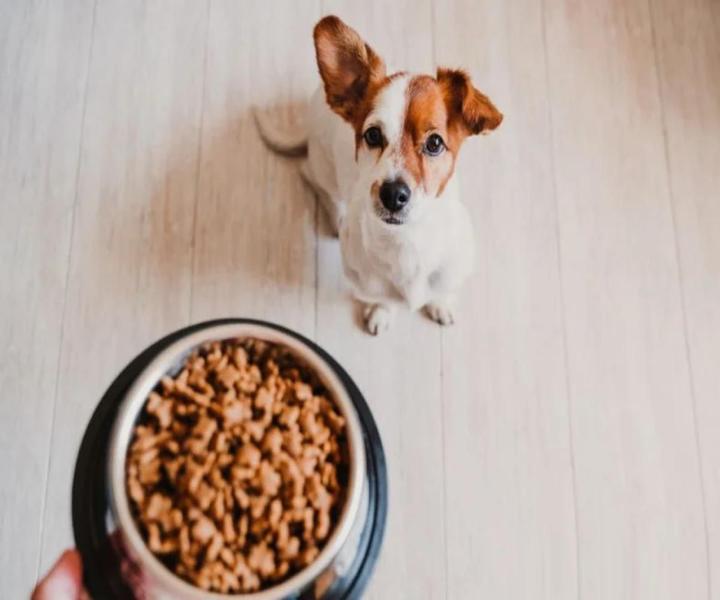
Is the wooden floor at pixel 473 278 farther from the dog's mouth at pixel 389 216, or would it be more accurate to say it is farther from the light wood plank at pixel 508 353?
the dog's mouth at pixel 389 216

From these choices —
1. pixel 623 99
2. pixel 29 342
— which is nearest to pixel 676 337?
pixel 623 99

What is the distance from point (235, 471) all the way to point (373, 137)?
603mm

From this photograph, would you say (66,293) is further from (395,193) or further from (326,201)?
(395,193)

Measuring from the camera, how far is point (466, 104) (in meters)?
1.11

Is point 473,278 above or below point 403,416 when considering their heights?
above

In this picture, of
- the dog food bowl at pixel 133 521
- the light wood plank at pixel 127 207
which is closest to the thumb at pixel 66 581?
the dog food bowl at pixel 133 521

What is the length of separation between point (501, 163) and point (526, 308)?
356mm

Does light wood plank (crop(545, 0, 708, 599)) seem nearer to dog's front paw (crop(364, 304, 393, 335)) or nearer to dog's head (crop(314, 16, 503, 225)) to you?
dog's front paw (crop(364, 304, 393, 335))

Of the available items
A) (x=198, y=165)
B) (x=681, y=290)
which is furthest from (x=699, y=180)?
(x=198, y=165)

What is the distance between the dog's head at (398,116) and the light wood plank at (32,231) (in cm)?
82

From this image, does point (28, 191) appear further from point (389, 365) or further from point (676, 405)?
point (676, 405)

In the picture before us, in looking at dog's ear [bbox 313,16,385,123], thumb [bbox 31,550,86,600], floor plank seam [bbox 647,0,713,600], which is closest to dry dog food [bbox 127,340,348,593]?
thumb [bbox 31,550,86,600]

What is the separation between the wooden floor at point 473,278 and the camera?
1.47 meters

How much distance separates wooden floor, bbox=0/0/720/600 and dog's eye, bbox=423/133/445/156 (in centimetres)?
53
